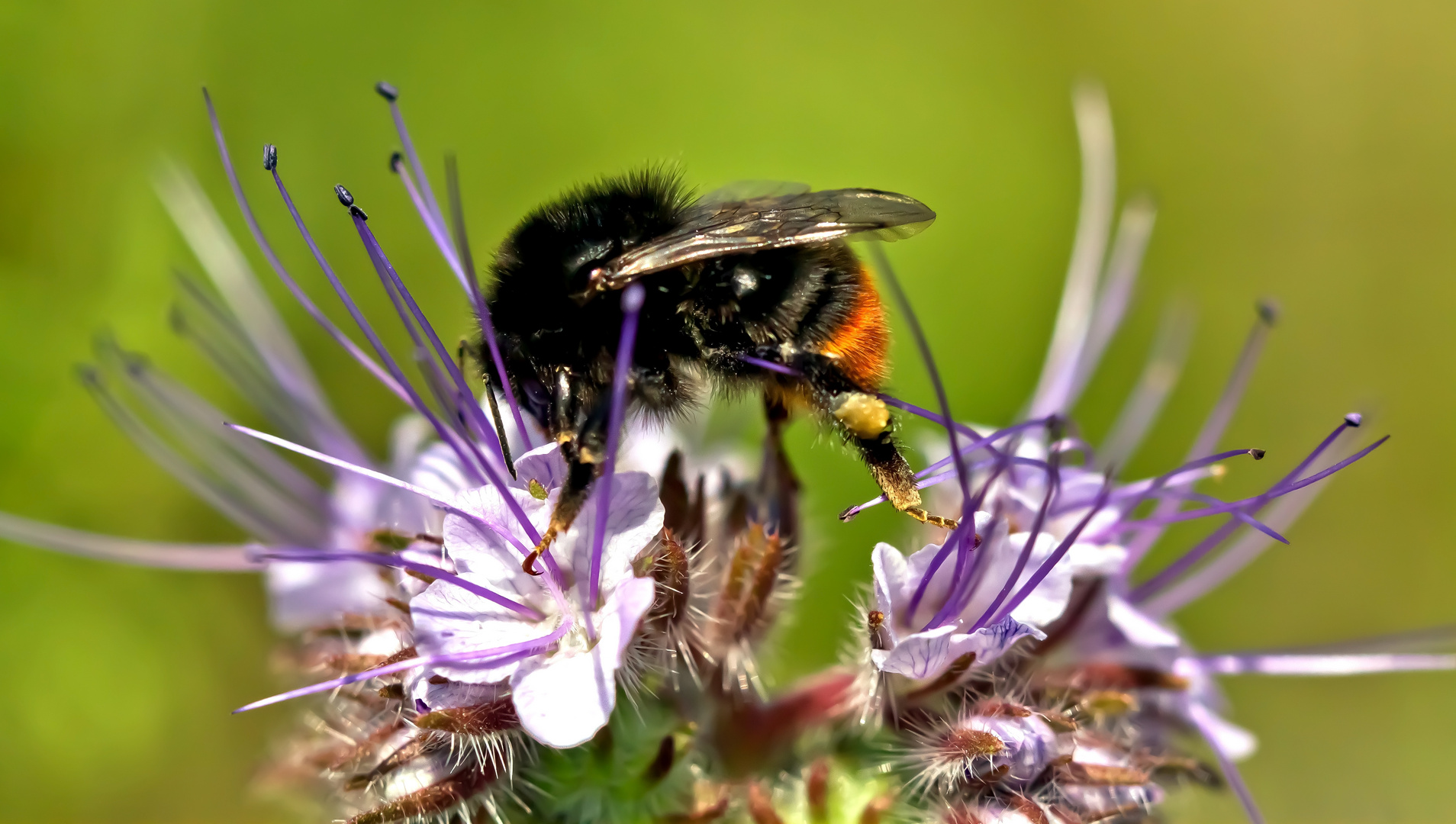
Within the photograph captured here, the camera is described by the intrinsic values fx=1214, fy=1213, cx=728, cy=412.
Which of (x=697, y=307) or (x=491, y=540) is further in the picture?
(x=697, y=307)

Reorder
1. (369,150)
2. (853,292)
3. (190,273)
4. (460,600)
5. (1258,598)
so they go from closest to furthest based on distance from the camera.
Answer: (460,600), (853,292), (190,273), (369,150), (1258,598)

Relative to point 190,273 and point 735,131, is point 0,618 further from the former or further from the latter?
point 735,131

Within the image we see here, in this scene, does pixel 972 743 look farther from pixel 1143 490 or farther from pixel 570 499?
pixel 570 499

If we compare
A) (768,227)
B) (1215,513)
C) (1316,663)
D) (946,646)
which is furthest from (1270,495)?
(768,227)

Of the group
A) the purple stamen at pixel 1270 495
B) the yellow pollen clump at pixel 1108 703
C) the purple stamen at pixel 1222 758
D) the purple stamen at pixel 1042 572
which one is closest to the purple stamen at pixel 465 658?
the purple stamen at pixel 1042 572

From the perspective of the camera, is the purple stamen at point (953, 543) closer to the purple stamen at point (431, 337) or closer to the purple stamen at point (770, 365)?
the purple stamen at point (770, 365)

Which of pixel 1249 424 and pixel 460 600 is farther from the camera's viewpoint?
pixel 1249 424

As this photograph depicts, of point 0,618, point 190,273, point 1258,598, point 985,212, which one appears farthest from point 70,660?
point 1258,598

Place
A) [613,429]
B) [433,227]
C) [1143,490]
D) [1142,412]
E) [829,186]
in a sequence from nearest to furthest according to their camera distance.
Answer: [613,429]
[1143,490]
[433,227]
[1142,412]
[829,186]


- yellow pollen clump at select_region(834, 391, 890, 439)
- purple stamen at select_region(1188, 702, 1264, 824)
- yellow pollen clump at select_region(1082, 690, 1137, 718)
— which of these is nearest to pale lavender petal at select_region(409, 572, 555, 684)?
yellow pollen clump at select_region(834, 391, 890, 439)
